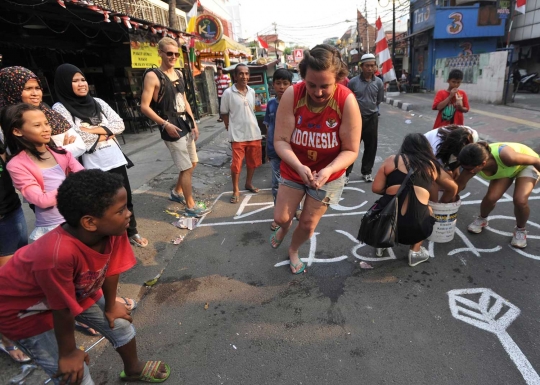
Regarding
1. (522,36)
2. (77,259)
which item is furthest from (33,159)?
(522,36)

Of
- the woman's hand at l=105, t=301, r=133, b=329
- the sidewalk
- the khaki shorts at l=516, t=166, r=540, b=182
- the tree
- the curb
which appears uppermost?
the tree

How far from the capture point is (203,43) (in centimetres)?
1111

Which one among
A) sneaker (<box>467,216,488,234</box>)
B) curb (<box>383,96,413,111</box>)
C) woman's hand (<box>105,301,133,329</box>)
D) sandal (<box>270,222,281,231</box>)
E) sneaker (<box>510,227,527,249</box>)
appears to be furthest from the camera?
curb (<box>383,96,413,111</box>)

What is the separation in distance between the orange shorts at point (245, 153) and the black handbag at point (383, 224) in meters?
2.41

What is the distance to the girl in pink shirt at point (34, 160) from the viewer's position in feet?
6.64

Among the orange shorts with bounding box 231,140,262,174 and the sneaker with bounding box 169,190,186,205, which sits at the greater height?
the orange shorts with bounding box 231,140,262,174

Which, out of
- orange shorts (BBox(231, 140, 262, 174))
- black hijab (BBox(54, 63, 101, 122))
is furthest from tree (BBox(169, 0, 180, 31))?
black hijab (BBox(54, 63, 101, 122))

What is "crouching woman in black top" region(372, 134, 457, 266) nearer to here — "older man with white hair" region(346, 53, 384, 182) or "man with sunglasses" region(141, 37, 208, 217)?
"older man with white hair" region(346, 53, 384, 182)

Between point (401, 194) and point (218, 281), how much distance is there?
68.6 inches

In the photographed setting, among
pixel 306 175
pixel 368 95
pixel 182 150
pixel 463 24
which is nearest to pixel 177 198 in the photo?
pixel 182 150

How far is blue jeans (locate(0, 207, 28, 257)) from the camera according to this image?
2.21 meters

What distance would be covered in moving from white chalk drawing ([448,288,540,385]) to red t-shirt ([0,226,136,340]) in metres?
2.34

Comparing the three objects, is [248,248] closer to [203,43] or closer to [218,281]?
[218,281]

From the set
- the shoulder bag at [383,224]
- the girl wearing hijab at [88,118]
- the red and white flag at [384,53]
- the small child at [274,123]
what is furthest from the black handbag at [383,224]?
the red and white flag at [384,53]
